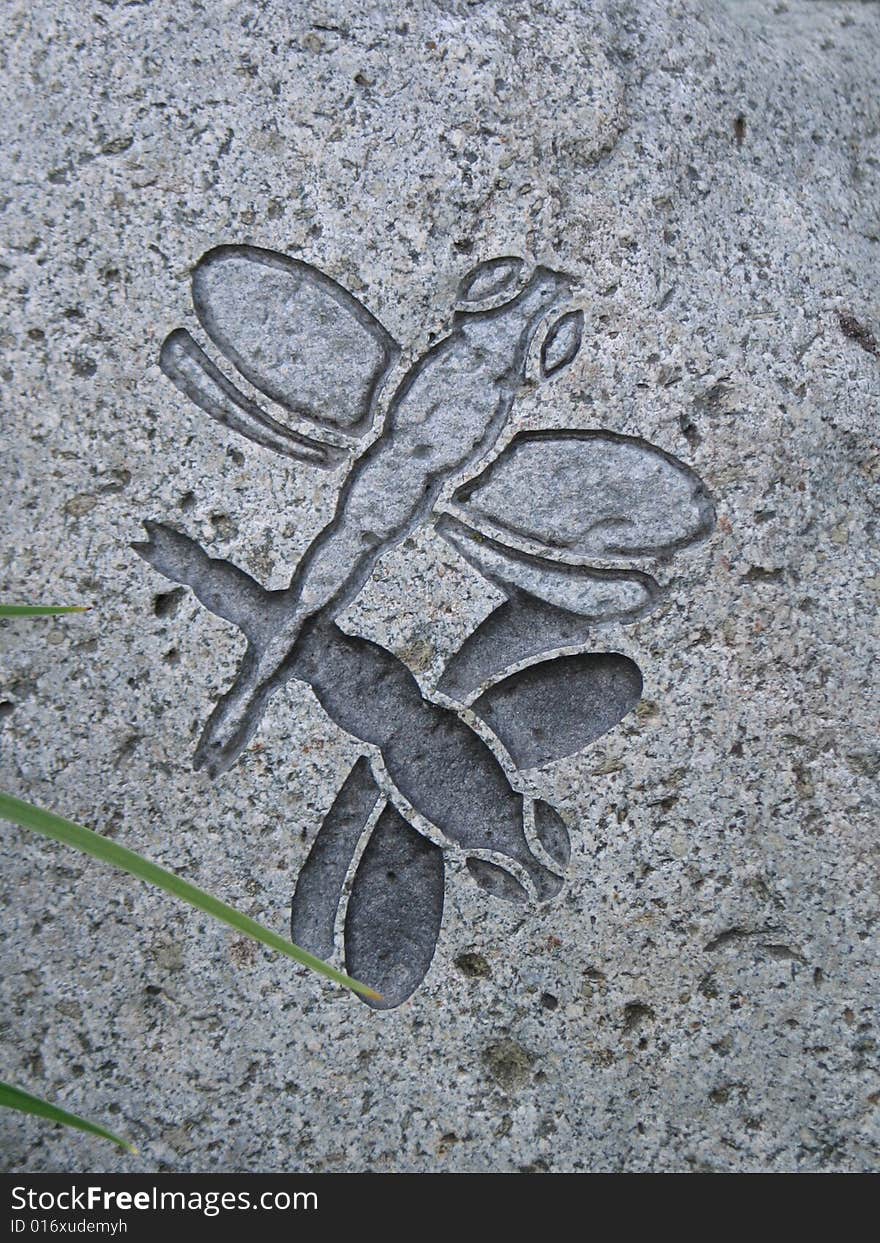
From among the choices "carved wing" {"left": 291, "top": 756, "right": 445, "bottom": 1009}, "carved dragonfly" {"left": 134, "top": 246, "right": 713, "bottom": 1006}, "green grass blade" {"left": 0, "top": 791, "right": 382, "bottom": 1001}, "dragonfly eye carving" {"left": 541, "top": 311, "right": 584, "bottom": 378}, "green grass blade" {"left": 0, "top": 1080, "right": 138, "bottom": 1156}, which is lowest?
"green grass blade" {"left": 0, "top": 1080, "right": 138, "bottom": 1156}

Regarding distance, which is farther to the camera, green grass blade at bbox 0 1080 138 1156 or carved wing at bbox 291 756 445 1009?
carved wing at bbox 291 756 445 1009

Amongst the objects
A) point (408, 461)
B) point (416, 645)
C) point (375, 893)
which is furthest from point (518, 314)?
point (375, 893)

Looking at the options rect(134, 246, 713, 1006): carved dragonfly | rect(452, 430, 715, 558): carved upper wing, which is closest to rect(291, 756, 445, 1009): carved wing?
rect(134, 246, 713, 1006): carved dragonfly

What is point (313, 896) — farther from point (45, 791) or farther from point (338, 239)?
point (338, 239)

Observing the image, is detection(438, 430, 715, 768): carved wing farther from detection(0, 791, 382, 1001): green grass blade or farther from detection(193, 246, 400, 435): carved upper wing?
detection(0, 791, 382, 1001): green grass blade

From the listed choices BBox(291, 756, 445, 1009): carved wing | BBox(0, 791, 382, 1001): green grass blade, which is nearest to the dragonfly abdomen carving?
BBox(291, 756, 445, 1009): carved wing

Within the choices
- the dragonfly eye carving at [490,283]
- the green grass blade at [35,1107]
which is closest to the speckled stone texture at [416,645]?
the dragonfly eye carving at [490,283]

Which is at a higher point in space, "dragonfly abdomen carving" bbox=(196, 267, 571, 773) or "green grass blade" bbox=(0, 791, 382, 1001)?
"dragonfly abdomen carving" bbox=(196, 267, 571, 773)

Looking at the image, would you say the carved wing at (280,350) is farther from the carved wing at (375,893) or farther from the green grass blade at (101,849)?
the green grass blade at (101,849)
